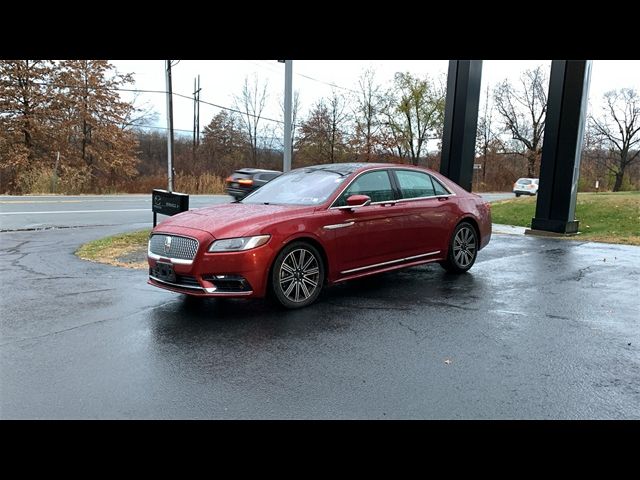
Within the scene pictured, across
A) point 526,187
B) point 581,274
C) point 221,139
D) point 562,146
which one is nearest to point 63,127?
point 221,139

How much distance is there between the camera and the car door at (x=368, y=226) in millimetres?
5867

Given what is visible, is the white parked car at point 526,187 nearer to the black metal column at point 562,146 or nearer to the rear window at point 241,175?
the black metal column at point 562,146

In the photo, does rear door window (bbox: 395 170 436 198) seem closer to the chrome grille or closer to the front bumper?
the front bumper

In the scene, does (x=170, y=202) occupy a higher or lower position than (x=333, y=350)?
higher

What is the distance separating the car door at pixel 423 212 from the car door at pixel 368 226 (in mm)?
182

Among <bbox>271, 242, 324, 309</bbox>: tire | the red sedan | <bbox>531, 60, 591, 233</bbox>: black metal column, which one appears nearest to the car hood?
the red sedan

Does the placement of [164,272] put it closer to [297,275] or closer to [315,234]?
[297,275]

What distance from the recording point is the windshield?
19.8 ft

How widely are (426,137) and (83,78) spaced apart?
2841 cm

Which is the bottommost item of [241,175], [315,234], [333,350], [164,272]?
[333,350]

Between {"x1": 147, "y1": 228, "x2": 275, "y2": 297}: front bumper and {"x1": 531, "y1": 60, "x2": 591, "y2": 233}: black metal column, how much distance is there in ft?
31.4

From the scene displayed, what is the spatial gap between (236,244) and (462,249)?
3881mm

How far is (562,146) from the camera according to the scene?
39.6 feet

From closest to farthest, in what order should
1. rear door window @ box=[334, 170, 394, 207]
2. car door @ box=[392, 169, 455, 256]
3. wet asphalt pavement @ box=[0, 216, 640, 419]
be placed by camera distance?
wet asphalt pavement @ box=[0, 216, 640, 419], rear door window @ box=[334, 170, 394, 207], car door @ box=[392, 169, 455, 256]
